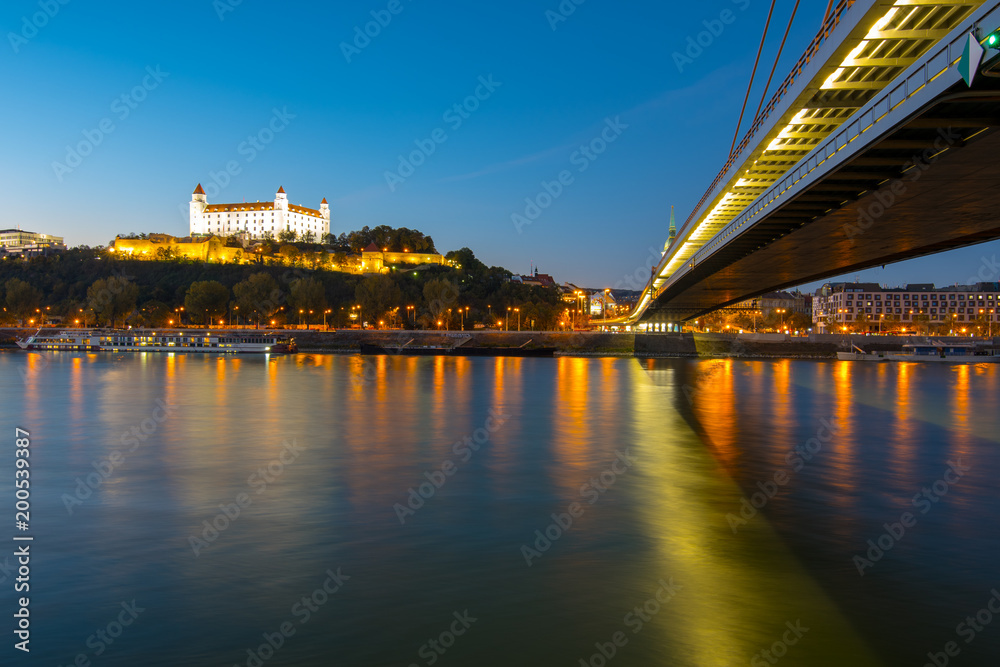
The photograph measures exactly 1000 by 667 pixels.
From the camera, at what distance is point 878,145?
8.99 m

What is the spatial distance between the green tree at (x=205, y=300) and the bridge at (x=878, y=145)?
251 ft

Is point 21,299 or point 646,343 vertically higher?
point 21,299

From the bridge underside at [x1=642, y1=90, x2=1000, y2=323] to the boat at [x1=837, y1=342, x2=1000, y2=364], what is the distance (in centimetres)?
4207

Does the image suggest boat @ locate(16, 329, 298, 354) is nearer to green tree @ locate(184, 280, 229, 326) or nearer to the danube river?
green tree @ locate(184, 280, 229, 326)

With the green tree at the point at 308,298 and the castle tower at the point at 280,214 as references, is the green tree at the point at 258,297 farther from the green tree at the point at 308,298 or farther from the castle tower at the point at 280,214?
the castle tower at the point at 280,214

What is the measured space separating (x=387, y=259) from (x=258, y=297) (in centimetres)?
4327

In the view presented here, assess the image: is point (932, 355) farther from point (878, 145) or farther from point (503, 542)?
point (503, 542)

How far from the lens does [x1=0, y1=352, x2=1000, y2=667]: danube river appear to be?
20.3ft

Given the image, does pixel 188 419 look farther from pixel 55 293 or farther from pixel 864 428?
pixel 55 293

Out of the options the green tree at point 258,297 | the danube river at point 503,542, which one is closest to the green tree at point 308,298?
the green tree at point 258,297

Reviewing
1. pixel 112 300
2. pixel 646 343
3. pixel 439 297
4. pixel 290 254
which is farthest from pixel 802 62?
pixel 290 254

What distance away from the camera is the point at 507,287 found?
97.8 metres

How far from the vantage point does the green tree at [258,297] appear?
276 ft

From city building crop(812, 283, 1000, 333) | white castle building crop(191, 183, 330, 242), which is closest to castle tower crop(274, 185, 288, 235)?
white castle building crop(191, 183, 330, 242)
